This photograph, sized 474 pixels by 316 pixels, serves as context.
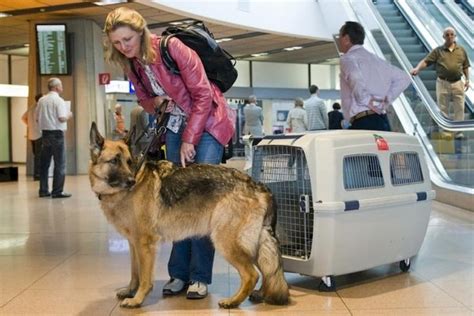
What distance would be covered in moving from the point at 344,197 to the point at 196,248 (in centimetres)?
94


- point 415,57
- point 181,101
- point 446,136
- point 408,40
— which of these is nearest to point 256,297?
point 181,101

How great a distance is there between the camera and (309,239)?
11.7 feet

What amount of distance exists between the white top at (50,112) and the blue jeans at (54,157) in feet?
0.38

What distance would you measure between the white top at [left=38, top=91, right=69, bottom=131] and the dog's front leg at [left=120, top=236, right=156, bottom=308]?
6397 millimetres

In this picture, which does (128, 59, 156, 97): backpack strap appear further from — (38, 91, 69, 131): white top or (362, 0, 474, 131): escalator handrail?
(38, 91, 69, 131): white top

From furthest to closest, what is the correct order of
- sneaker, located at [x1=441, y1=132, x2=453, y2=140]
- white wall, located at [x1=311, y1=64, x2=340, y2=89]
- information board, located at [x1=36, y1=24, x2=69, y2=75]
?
white wall, located at [x1=311, y1=64, x2=340, y2=89] < information board, located at [x1=36, y1=24, x2=69, y2=75] < sneaker, located at [x1=441, y1=132, x2=453, y2=140]

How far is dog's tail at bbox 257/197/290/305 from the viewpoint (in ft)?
10.3

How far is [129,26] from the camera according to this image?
310 cm

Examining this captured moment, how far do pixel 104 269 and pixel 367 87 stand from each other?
245cm

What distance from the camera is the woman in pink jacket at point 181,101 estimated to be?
317 cm

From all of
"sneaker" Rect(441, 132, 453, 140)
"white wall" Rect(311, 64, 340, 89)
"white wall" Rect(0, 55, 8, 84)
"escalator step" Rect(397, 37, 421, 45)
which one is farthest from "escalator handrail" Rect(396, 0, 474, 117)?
"white wall" Rect(0, 55, 8, 84)

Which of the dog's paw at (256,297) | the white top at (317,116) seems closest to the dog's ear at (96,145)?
the dog's paw at (256,297)

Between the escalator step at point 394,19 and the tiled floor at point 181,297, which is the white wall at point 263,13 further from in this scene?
the tiled floor at point 181,297

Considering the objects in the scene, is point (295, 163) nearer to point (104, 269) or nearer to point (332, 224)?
point (332, 224)
